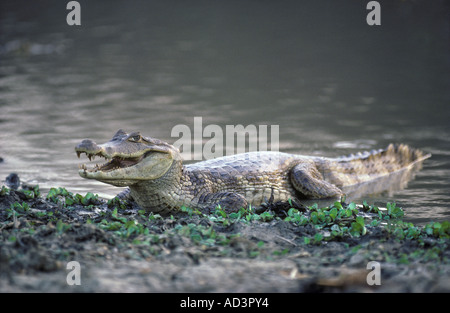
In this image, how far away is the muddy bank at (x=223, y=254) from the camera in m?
3.78

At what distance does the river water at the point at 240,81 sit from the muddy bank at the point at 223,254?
5.60 ft

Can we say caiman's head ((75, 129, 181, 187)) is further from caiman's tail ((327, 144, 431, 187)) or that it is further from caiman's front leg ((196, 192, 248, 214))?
caiman's tail ((327, 144, 431, 187))

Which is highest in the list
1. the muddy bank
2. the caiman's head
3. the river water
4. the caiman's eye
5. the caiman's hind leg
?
the river water

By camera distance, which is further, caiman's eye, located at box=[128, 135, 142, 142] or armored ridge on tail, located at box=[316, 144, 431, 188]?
armored ridge on tail, located at box=[316, 144, 431, 188]

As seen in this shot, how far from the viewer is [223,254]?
440 centimetres

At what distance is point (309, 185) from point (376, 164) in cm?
196

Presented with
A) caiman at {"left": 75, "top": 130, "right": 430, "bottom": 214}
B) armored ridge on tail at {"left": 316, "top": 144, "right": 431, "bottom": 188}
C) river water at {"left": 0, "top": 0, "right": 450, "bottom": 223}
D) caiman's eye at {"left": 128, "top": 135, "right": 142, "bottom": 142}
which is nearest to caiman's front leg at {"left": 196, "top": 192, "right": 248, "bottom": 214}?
caiman at {"left": 75, "top": 130, "right": 430, "bottom": 214}

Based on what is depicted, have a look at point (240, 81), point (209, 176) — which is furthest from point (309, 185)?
point (240, 81)

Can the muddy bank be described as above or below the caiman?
below

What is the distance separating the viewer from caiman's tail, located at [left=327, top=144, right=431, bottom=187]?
8.35 meters

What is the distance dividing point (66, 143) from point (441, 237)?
7153 millimetres

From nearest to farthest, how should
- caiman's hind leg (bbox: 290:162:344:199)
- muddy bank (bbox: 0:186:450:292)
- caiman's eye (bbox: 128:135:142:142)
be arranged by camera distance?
muddy bank (bbox: 0:186:450:292), caiman's eye (bbox: 128:135:142:142), caiman's hind leg (bbox: 290:162:344:199)

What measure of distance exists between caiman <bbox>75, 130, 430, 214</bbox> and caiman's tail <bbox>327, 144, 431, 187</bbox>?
0.02 metres
